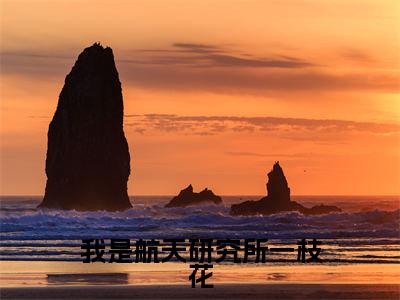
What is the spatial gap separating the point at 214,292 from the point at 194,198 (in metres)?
95.3

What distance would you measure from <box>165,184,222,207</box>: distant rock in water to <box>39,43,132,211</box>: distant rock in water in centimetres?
579

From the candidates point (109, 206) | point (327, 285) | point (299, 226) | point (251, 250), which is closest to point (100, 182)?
point (109, 206)

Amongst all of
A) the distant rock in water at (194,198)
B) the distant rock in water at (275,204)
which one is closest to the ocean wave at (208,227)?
the distant rock in water at (275,204)

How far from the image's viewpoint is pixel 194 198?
416ft

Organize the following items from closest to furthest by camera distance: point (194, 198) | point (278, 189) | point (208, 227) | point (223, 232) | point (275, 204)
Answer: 1. point (223, 232)
2. point (208, 227)
3. point (275, 204)
4. point (278, 189)
5. point (194, 198)

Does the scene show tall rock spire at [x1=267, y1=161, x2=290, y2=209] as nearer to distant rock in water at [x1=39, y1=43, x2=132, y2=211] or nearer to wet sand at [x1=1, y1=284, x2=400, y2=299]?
distant rock in water at [x1=39, y1=43, x2=132, y2=211]

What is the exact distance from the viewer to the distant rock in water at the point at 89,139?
408 feet

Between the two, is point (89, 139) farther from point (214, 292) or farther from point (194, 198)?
point (214, 292)

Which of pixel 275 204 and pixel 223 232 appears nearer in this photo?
pixel 223 232

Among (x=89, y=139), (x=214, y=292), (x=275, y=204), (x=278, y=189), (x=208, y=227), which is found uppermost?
(x=89, y=139)

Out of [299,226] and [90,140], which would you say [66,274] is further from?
[90,140]

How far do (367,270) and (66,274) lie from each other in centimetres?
955

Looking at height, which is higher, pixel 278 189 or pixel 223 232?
pixel 278 189

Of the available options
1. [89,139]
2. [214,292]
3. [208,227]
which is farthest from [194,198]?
[214,292]
